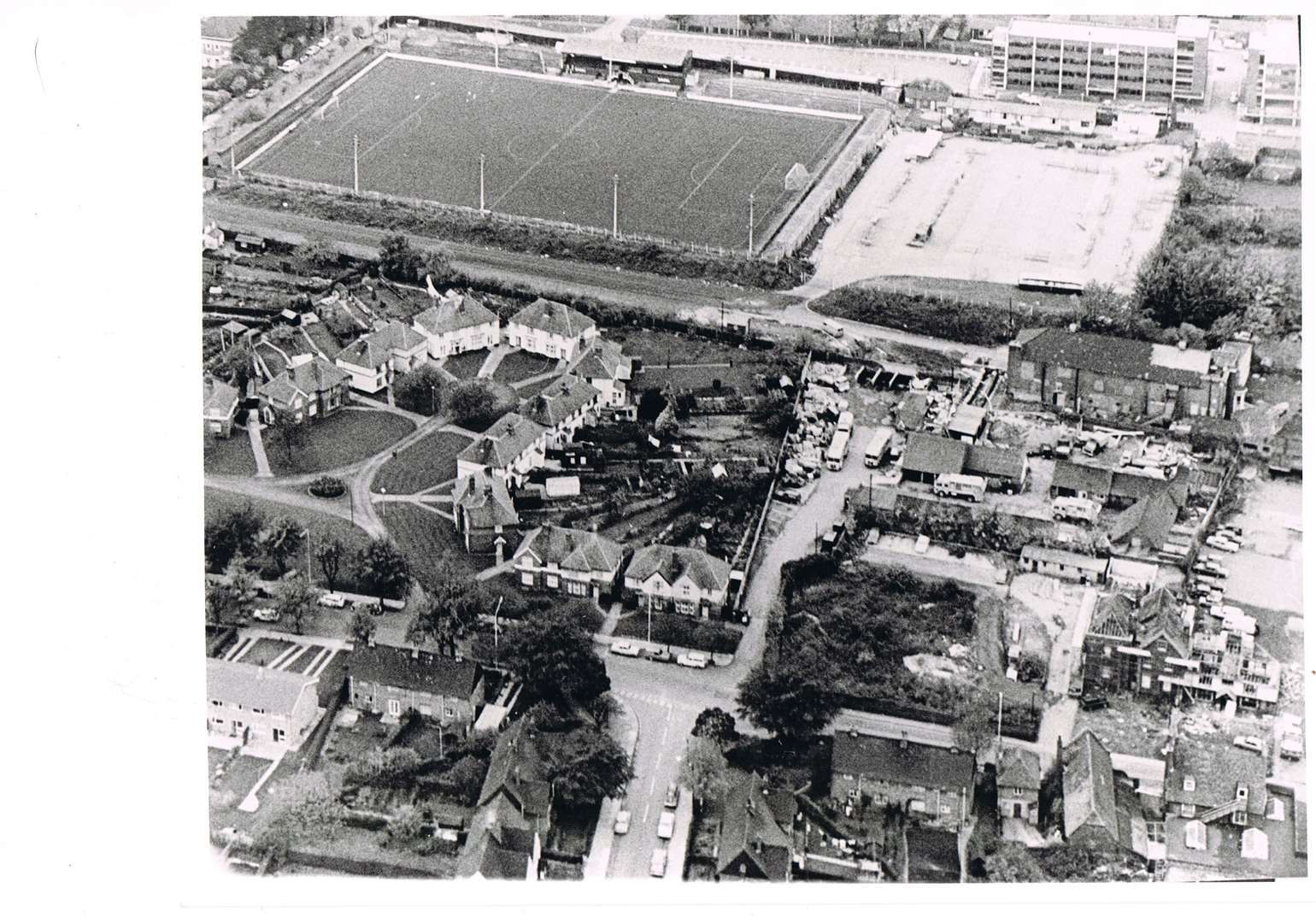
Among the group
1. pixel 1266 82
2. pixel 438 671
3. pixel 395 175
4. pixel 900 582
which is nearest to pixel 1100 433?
pixel 900 582

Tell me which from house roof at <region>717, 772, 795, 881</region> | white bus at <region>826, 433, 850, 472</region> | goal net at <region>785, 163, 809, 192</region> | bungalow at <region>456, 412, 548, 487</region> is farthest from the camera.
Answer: goal net at <region>785, 163, 809, 192</region>

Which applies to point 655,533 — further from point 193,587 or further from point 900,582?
point 193,587

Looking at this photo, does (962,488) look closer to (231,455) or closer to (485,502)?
(485,502)

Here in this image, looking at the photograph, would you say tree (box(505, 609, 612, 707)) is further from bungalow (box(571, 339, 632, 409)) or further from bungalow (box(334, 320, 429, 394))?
bungalow (box(334, 320, 429, 394))

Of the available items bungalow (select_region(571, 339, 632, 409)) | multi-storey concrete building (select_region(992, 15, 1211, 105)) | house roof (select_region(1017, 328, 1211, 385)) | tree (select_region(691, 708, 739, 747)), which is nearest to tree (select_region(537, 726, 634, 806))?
tree (select_region(691, 708, 739, 747))

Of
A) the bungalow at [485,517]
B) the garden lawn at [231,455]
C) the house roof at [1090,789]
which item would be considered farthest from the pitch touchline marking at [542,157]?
the house roof at [1090,789]

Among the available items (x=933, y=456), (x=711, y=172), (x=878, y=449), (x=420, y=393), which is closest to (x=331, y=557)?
(x=420, y=393)
